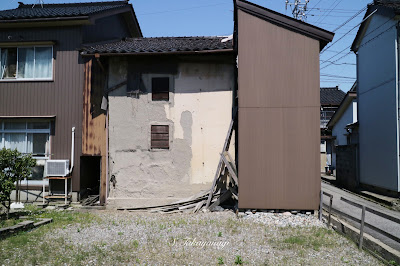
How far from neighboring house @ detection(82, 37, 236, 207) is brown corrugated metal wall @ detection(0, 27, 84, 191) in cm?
77

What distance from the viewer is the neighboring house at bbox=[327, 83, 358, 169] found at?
58.8 feet

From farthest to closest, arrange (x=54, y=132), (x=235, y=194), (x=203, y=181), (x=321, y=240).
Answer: (x=54, y=132) < (x=203, y=181) < (x=235, y=194) < (x=321, y=240)

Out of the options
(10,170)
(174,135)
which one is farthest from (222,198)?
(10,170)

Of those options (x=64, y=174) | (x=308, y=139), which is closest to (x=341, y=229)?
(x=308, y=139)

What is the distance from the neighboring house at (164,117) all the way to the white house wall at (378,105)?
5871mm

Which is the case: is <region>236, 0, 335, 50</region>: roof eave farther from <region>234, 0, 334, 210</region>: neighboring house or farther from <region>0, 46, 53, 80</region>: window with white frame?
<region>0, 46, 53, 80</region>: window with white frame

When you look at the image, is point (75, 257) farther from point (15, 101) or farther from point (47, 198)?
point (15, 101)

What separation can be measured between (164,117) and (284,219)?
14.8 feet

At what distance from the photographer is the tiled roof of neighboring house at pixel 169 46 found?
30.6 feet

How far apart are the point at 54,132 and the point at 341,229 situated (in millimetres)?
8656

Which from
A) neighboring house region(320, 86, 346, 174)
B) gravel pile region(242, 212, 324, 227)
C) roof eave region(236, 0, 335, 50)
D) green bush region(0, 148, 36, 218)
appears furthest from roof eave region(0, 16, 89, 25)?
neighboring house region(320, 86, 346, 174)

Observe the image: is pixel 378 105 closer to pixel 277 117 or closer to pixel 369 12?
pixel 369 12

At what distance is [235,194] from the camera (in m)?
8.70

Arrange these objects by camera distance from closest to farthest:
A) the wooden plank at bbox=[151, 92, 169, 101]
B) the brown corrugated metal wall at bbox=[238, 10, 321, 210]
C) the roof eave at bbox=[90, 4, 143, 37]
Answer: the brown corrugated metal wall at bbox=[238, 10, 321, 210]
the wooden plank at bbox=[151, 92, 169, 101]
the roof eave at bbox=[90, 4, 143, 37]
